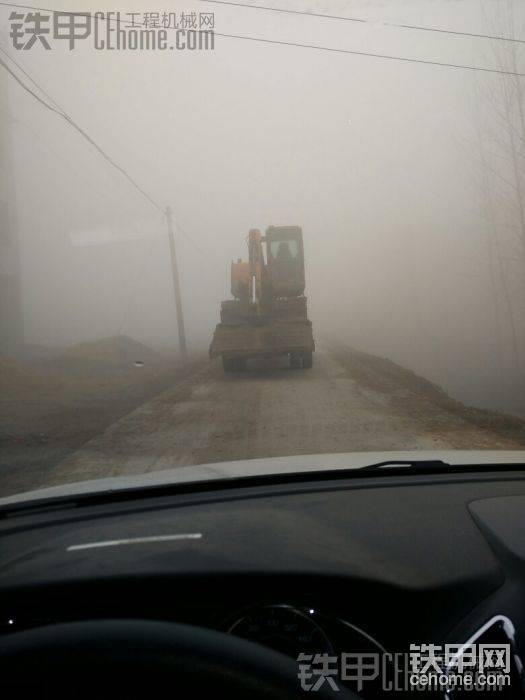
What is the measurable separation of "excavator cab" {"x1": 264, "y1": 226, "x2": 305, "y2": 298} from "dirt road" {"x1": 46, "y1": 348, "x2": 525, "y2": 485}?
5.48 m

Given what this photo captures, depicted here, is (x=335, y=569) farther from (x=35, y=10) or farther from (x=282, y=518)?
(x=35, y=10)

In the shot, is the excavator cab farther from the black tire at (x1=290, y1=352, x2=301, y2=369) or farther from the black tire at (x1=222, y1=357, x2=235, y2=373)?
the black tire at (x1=222, y1=357, x2=235, y2=373)

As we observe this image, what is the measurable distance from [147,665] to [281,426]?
28.2ft

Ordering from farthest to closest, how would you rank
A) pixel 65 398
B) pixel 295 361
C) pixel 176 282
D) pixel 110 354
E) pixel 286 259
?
pixel 176 282 → pixel 110 354 → pixel 286 259 → pixel 295 361 → pixel 65 398

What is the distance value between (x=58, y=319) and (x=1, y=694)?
139 feet

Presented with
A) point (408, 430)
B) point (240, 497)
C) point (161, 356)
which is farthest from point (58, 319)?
point (240, 497)

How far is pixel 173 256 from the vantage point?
2997 centimetres

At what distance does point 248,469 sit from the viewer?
3316 mm

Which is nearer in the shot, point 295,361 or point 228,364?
point 228,364

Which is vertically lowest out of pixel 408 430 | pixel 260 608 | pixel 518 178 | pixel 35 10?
pixel 408 430

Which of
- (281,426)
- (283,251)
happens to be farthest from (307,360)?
(281,426)

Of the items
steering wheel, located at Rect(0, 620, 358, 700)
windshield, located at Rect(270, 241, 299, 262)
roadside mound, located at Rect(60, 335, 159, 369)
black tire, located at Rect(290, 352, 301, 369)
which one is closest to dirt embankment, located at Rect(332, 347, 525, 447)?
black tire, located at Rect(290, 352, 301, 369)

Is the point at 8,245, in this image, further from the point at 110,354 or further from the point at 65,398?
the point at 65,398

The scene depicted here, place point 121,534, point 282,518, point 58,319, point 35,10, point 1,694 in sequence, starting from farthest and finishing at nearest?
point 58,319 → point 35,10 → point 282,518 → point 121,534 → point 1,694
